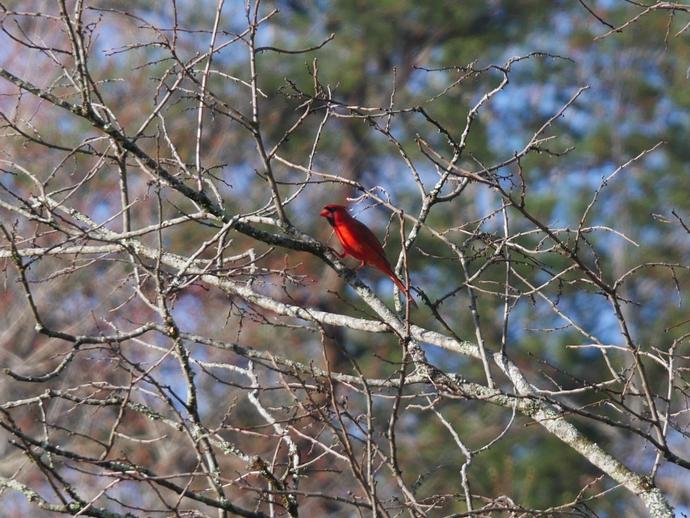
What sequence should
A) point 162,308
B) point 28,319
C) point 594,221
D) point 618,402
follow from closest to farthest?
1. point 618,402
2. point 162,308
3. point 28,319
4. point 594,221

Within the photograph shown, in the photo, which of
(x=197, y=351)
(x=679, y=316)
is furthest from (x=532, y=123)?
(x=197, y=351)

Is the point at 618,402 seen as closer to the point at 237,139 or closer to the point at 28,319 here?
the point at 28,319

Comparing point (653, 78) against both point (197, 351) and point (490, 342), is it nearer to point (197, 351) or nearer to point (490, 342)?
point (490, 342)

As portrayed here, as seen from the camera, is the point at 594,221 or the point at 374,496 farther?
the point at 594,221

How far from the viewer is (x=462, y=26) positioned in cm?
1756

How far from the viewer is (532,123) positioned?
59.5 feet

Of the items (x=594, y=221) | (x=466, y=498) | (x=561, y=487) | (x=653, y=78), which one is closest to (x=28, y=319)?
(x=561, y=487)

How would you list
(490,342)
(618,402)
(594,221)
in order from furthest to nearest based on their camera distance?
(594,221), (490,342), (618,402)

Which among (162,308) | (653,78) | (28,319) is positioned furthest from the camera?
(653,78)

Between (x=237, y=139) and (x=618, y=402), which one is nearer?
(x=618, y=402)

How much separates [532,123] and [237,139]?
5156mm

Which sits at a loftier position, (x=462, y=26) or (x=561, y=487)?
(x=462, y=26)

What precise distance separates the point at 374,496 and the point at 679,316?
13605 millimetres

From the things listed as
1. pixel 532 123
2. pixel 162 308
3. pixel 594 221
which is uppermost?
pixel 532 123
